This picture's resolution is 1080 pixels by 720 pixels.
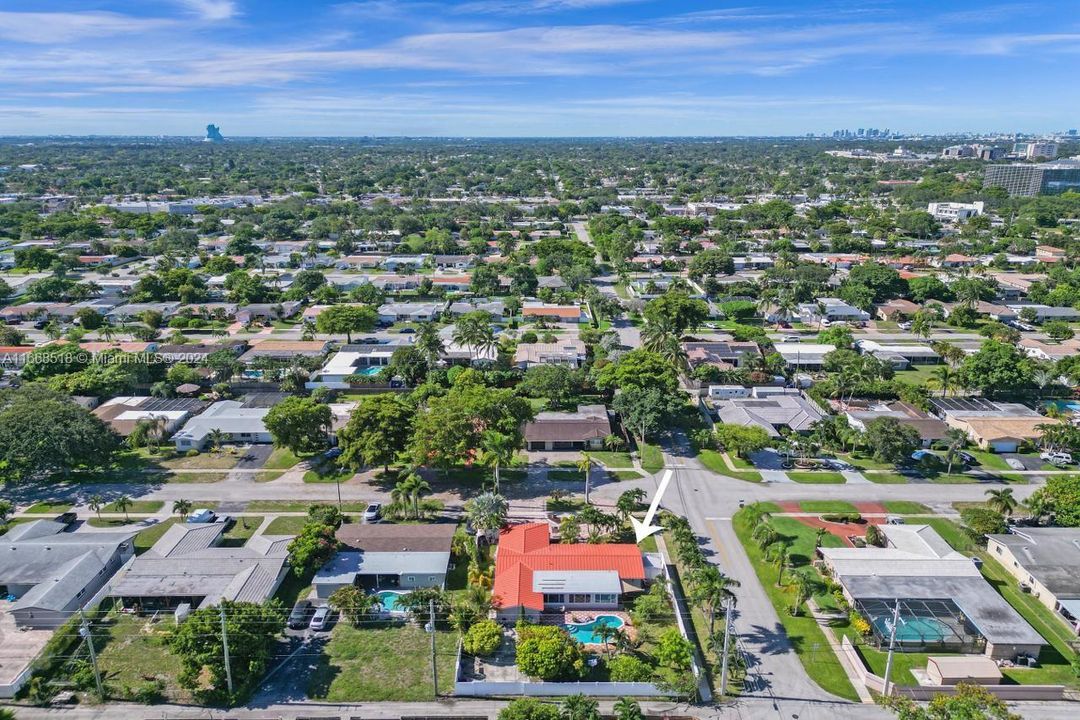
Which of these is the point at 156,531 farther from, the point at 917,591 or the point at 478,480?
the point at 917,591

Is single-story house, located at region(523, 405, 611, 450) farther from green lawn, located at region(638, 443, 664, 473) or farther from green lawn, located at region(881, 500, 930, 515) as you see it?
green lawn, located at region(881, 500, 930, 515)

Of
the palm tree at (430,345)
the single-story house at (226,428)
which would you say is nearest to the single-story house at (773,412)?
the palm tree at (430,345)

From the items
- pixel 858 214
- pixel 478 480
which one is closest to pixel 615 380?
pixel 478 480

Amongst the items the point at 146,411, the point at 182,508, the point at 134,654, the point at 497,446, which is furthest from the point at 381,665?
the point at 146,411

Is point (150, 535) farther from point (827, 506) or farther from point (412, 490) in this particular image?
point (827, 506)

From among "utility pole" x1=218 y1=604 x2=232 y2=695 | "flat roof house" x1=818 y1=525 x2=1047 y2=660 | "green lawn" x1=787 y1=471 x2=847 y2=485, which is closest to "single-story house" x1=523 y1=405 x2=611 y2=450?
"green lawn" x1=787 y1=471 x2=847 y2=485

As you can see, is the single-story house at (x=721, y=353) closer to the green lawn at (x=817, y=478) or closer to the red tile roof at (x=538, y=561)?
the green lawn at (x=817, y=478)
